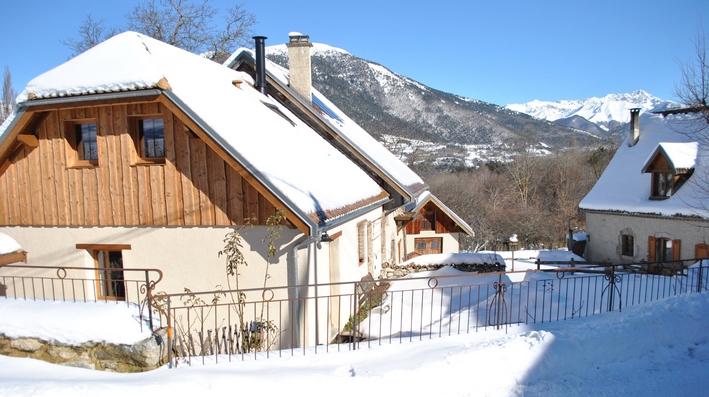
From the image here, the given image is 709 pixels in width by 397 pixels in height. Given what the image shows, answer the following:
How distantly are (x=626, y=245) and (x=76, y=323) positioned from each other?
21.6m

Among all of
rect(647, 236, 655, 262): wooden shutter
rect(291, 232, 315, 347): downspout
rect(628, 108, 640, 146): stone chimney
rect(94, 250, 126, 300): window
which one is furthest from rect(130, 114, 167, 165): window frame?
rect(628, 108, 640, 146): stone chimney

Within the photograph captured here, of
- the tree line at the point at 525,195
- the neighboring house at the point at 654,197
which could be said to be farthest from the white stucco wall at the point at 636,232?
the tree line at the point at 525,195

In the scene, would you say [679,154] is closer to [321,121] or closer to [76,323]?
[321,121]

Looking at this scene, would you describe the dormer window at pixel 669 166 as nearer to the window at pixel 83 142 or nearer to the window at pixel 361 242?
the window at pixel 361 242

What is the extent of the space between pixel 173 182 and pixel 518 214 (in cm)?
3620

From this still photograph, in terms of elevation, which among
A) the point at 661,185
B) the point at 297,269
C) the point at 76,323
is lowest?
the point at 76,323

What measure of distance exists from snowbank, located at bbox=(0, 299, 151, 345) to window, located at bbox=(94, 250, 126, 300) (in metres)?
2.73

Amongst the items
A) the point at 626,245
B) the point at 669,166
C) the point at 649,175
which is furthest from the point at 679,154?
the point at 626,245

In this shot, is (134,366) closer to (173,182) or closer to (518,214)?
(173,182)

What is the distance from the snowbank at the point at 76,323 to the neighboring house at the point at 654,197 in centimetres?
1872

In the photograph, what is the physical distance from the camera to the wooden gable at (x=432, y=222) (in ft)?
73.9

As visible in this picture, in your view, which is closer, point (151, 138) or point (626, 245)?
point (151, 138)

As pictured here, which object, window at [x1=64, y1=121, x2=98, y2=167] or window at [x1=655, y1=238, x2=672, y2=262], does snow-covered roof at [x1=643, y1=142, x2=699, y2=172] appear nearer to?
window at [x1=655, y1=238, x2=672, y2=262]

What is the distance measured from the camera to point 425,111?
8975 centimetres
